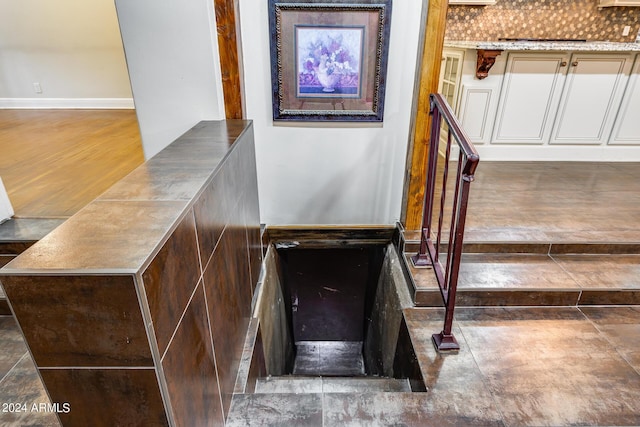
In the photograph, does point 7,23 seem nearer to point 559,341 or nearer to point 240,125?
point 240,125

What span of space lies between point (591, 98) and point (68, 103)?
590 centimetres

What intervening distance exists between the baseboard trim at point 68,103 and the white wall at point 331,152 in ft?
11.2

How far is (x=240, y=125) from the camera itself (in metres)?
1.95

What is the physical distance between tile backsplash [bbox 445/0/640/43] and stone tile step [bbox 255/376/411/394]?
3992 millimetres

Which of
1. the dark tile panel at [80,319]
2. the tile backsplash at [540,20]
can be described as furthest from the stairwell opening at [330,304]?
the tile backsplash at [540,20]

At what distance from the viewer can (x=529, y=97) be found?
10.9 ft

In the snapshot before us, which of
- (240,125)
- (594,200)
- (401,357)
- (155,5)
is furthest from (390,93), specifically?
(594,200)

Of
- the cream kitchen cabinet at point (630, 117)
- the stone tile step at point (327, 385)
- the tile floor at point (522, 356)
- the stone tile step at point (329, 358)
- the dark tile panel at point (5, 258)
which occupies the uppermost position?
the cream kitchen cabinet at point (630, 117)

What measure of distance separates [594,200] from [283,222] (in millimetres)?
2232

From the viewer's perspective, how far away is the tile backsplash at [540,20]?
4.28 meters

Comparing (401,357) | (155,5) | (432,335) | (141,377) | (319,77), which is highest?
(155,5)

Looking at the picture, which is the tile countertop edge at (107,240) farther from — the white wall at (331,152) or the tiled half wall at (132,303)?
the white wall at (331,152)

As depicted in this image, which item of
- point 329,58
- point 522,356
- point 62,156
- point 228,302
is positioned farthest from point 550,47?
point 62,156

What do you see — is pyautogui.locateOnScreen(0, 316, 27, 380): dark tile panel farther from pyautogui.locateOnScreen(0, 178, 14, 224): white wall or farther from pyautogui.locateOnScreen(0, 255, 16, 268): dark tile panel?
pyautogui.locateOnScreen(0, 178, 14, 224): white wall
